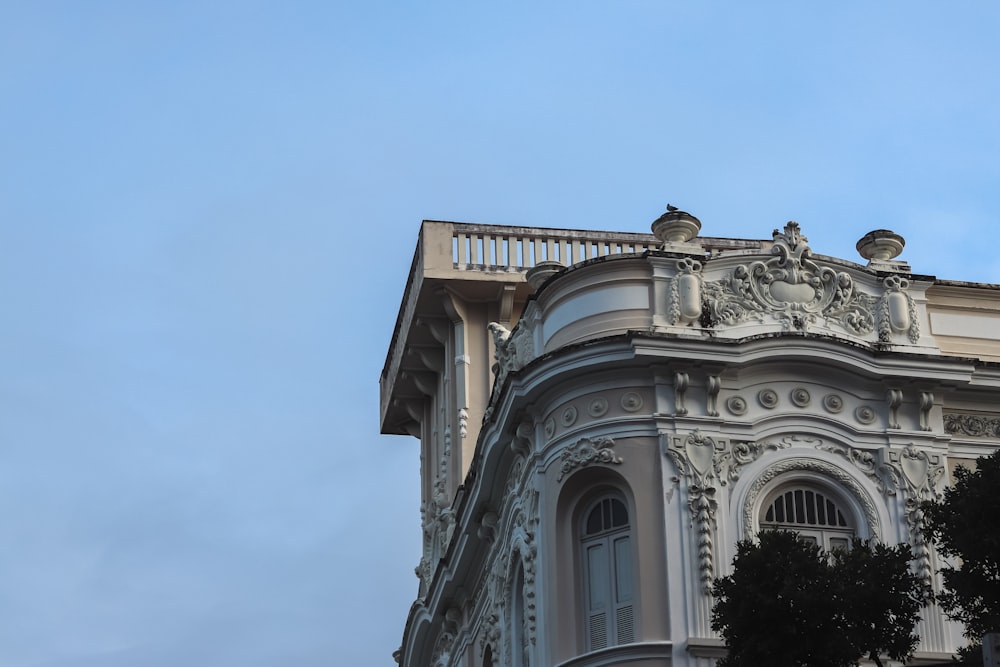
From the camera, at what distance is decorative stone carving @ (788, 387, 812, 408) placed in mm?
31812

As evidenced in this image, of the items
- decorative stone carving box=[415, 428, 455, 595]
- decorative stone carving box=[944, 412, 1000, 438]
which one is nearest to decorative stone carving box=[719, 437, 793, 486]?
decorative stone carving box=[944, 412, 1000, 438]

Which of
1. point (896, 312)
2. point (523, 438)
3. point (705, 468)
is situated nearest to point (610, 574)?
point (705, 468)

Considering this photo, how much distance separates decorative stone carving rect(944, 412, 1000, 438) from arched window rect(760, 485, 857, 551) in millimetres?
2343

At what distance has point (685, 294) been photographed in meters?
32.0

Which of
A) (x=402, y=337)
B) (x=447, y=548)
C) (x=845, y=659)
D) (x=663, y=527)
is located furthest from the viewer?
(x=402, y=337)

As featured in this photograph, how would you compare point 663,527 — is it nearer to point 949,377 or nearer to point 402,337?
point 949,377

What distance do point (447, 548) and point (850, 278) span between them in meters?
10.3

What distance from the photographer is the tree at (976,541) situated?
23.1 metres

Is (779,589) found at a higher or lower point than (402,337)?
lower

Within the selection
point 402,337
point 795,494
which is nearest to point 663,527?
point 795,494

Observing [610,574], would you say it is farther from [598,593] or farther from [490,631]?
[490,631]

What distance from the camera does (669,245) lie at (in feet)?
107

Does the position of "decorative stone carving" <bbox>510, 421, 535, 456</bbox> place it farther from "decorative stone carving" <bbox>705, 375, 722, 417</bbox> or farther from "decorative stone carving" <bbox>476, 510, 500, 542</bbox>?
"decorative stone carving" <bbox>705, 375, 722, 417</bbox>

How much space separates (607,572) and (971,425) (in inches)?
252
